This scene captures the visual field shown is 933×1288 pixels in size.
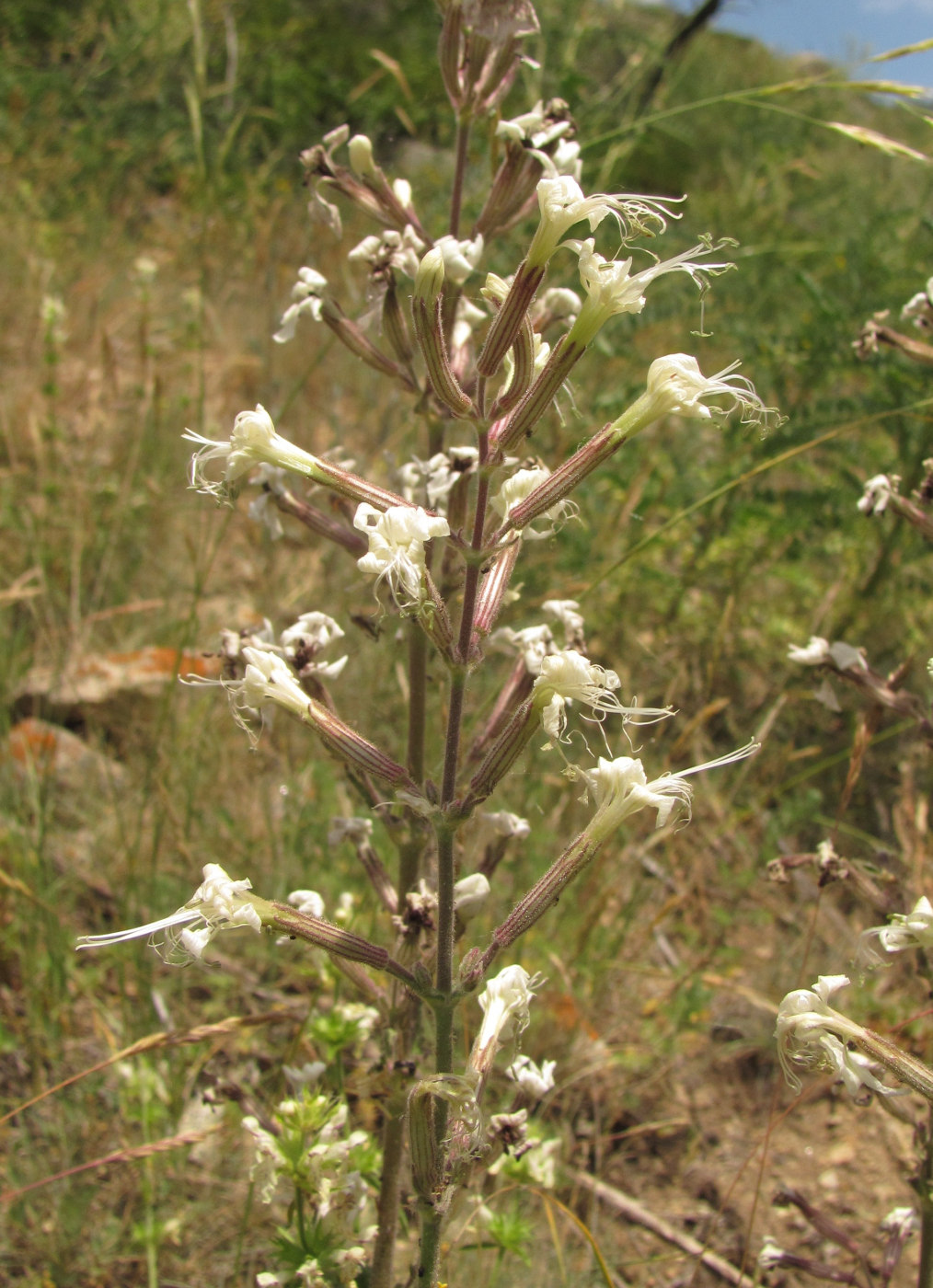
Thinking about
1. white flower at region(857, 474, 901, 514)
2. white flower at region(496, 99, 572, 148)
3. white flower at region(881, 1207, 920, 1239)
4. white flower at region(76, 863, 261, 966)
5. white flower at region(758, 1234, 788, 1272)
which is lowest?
white flower at region(758, 1234, 788, 1272)

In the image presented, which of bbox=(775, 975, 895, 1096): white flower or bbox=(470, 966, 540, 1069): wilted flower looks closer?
bbox=(775, 975, 895, 1096): white flower

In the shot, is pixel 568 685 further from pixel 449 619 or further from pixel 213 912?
pixel 213 912

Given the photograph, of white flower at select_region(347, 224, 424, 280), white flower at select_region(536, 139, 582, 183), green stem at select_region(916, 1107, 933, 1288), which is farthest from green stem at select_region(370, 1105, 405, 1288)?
white flower at select_region(536, 139, 582, 183)

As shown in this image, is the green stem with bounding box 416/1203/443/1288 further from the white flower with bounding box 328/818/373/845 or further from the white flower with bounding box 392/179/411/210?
the white flower with bounding box 392/179/411/210

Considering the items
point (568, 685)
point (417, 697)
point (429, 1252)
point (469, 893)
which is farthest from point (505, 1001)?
point (417, 697)

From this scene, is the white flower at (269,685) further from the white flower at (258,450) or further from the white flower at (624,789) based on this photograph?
the white flower at (624,789)

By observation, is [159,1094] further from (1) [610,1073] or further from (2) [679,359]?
(2) [679,359]

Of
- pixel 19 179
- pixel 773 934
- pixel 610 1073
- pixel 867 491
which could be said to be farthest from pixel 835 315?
pixel 19 179
